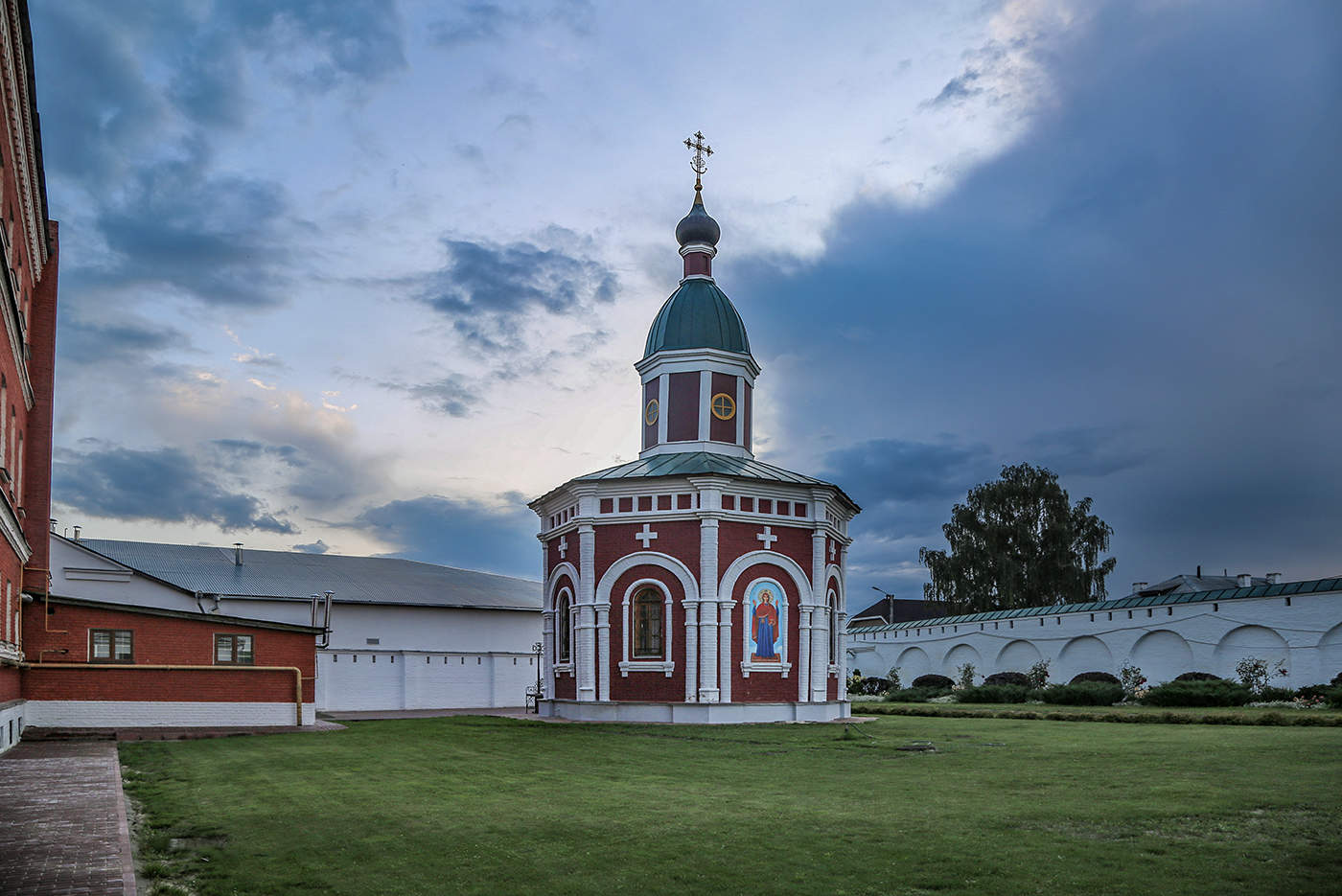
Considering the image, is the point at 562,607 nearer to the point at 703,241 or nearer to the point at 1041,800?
the point at 703,241

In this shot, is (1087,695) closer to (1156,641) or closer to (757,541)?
(1156,641)

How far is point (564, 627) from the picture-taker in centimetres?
2991

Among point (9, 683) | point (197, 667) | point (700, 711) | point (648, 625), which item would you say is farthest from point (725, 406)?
point (9, 683)

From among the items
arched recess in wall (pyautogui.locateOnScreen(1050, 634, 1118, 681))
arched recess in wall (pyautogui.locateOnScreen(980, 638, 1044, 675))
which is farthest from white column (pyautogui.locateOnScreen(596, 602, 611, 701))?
arched recess in wall (pyautogui.locateOnScreen(980, 638, 1044, 675))

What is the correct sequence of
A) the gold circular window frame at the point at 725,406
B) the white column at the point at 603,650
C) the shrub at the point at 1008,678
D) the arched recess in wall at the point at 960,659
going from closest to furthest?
the white column at the point at 603,650, the gold circular window frame at the point at 725,406, the shrub at the point at 1008,678, the arched recess in wall at the point at 960,659

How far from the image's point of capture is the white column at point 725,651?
87.5 ft

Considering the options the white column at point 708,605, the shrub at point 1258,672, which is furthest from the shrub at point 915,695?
the white column at point 708,605

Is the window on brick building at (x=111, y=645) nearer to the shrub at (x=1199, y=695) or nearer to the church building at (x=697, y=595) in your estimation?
the church building at (x=697, y=595)

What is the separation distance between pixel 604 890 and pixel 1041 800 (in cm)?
602

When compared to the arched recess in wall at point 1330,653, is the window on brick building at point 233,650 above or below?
above

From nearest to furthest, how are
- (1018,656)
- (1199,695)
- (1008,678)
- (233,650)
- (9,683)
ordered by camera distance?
1. (9,683)
2. (233,650)
3. (1199,695)
4. (1008,678)
5. (1018,656)

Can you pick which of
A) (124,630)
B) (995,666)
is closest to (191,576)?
(124,630)

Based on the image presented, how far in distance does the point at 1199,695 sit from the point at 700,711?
560 inches

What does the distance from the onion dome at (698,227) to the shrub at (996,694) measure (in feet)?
57.9
